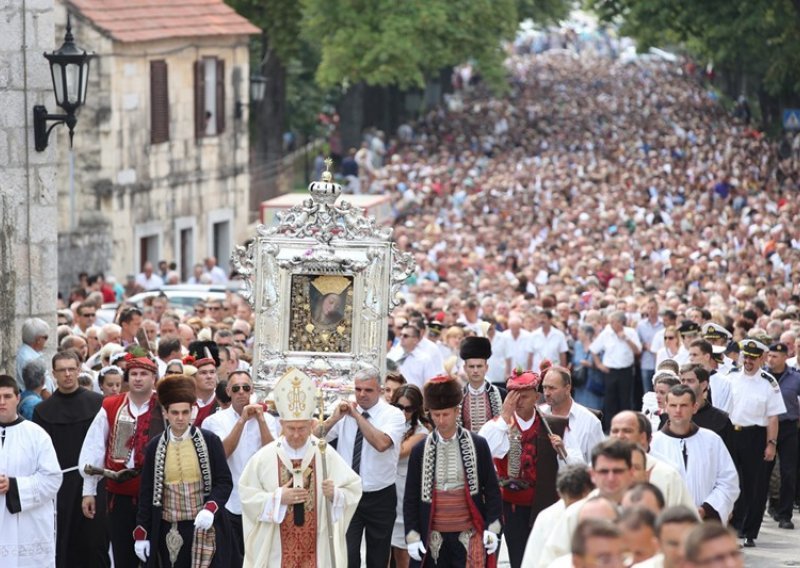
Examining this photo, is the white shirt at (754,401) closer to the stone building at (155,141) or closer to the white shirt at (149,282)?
the white shirt at (149,282)

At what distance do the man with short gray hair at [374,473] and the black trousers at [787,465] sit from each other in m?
5.10

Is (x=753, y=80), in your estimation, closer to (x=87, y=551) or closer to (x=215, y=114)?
(x=215, y=114)

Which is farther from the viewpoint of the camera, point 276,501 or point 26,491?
point 26,491

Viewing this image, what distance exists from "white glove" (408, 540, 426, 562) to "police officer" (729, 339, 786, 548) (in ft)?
17.5

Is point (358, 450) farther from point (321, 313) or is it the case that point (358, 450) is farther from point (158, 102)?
point (158, 102)

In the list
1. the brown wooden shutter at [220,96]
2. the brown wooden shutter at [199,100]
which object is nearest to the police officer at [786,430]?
the brown wooden shutter at [199,100]

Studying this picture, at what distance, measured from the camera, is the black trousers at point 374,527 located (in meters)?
15.4

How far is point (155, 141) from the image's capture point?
40.2 metres

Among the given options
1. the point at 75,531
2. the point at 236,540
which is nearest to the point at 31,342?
the point at 75,531

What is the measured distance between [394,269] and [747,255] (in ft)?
53.2

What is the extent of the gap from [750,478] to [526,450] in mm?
4440

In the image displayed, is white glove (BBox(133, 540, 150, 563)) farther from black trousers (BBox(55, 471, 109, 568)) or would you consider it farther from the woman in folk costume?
black trousers (BBox(55, 471, 109, 568))

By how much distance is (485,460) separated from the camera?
14070 millimetres

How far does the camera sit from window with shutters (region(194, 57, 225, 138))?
4188 cm
